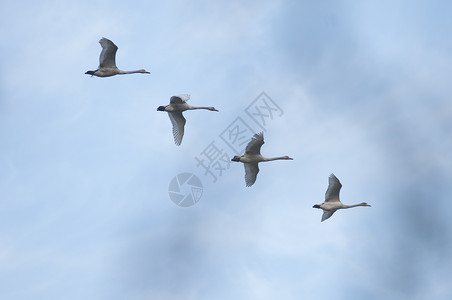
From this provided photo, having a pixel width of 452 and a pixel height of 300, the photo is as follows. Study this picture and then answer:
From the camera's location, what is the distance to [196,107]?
95438mm

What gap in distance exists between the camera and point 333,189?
9188 cm

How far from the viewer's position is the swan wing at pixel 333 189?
300ft

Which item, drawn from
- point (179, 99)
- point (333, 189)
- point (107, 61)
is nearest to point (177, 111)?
point (179, 99)

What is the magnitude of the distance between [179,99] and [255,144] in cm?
728

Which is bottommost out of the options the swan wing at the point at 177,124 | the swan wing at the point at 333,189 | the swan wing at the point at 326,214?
the swan wing at the point at 326,214

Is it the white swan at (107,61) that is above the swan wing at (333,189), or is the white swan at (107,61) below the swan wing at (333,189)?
above

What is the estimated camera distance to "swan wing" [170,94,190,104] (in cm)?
9250

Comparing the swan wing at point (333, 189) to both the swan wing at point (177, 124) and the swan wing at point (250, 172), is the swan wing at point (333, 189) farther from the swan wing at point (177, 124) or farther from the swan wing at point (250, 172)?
the swan wing at point (177, 124)

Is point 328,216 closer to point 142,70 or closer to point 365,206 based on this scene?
point 365,206

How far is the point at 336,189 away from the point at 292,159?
233 inches

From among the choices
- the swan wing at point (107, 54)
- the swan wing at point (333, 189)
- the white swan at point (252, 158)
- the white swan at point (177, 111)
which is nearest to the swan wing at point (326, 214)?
the swan wing at point (333, 189)

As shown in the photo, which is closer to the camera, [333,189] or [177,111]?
[333,189]

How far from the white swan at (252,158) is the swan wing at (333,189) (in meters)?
5.47

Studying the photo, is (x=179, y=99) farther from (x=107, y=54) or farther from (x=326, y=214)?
(x=326, y=214)
